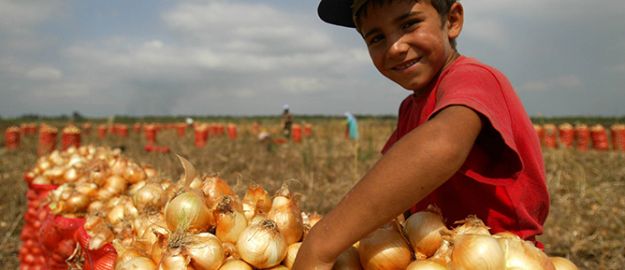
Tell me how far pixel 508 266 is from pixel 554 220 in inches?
233

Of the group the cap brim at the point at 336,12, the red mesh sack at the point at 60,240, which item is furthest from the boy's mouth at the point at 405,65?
the red mesh sack at the point at 60,240

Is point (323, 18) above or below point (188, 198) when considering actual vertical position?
above

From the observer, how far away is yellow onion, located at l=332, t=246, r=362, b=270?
3.93 feet

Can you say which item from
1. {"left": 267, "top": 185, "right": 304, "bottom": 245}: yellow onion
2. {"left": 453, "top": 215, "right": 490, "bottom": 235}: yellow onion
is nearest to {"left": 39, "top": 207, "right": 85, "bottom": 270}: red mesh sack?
{"left": 267, "top": 185, "right": 304, "bottom": 245}: yellow onion

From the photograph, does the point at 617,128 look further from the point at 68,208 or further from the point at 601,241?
the point at 68,208

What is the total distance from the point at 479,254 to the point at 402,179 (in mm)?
234

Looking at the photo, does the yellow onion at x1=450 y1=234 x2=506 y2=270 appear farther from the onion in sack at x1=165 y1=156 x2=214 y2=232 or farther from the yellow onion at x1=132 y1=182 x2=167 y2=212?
the yellow onion at x1=132 y1=182 x2=167 y2=212

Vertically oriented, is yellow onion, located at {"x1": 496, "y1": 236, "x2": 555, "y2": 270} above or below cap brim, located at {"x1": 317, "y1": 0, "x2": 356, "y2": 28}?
below

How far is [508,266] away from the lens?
0.99 m

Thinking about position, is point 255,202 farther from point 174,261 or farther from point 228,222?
point 174,261

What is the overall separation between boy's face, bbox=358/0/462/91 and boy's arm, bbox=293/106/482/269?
37 cm

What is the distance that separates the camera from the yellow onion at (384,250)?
114 cm

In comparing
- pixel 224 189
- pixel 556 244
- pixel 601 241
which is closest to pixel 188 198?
pixel 224 189

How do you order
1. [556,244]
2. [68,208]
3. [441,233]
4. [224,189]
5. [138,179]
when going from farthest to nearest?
1. [556,244]
2. [138,179]
3. [68,208]
4. [224,189]
5. [441,233]
